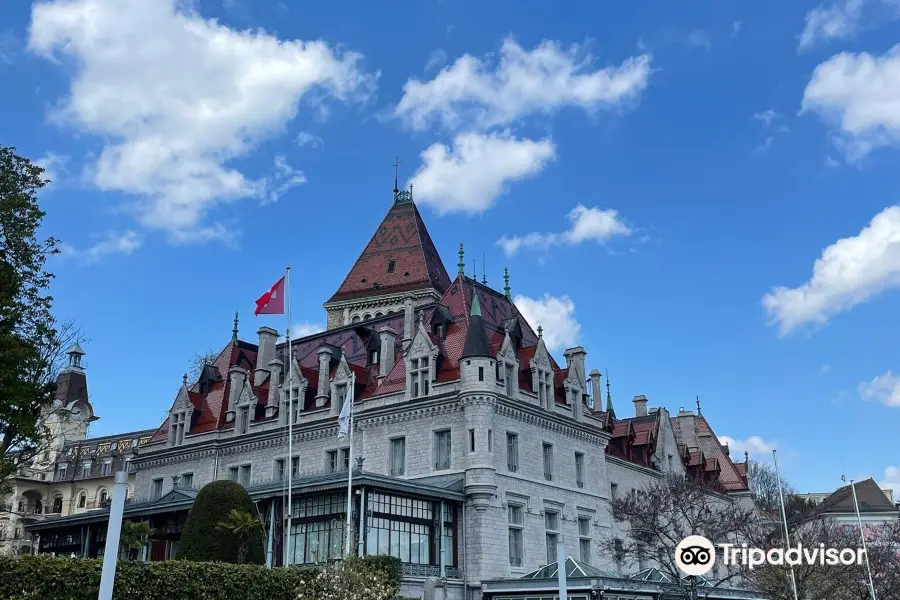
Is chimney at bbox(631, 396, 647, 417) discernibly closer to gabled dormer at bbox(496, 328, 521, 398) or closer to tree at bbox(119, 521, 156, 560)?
gabled dormer at bbox(496, 328, 521, 398)

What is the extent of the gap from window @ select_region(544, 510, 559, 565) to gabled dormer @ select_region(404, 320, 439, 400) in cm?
892

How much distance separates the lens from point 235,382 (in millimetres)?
51281

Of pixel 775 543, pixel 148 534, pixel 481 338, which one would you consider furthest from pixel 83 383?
pixel 775 543

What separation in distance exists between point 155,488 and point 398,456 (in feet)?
63.2

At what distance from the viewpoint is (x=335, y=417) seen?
44.7 m

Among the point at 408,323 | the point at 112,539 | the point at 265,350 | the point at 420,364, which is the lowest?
the point at 112,539

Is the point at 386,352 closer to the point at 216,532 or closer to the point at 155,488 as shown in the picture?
the point at 216,532

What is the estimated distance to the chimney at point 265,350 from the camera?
174ft

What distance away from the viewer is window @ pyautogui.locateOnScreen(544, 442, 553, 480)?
43344 mm

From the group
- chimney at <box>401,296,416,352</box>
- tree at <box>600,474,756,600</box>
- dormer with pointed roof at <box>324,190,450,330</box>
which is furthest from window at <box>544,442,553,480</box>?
dormer with pointed roof at <box>324,190,450,330</box>

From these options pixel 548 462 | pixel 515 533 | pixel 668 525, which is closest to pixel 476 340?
pixel 548 462

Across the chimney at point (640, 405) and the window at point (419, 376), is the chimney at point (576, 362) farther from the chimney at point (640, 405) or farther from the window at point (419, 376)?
the chimney at point (640, 405)

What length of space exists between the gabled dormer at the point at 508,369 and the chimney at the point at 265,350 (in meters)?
17.6

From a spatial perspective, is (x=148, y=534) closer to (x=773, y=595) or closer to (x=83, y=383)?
(x=773, y=595)
